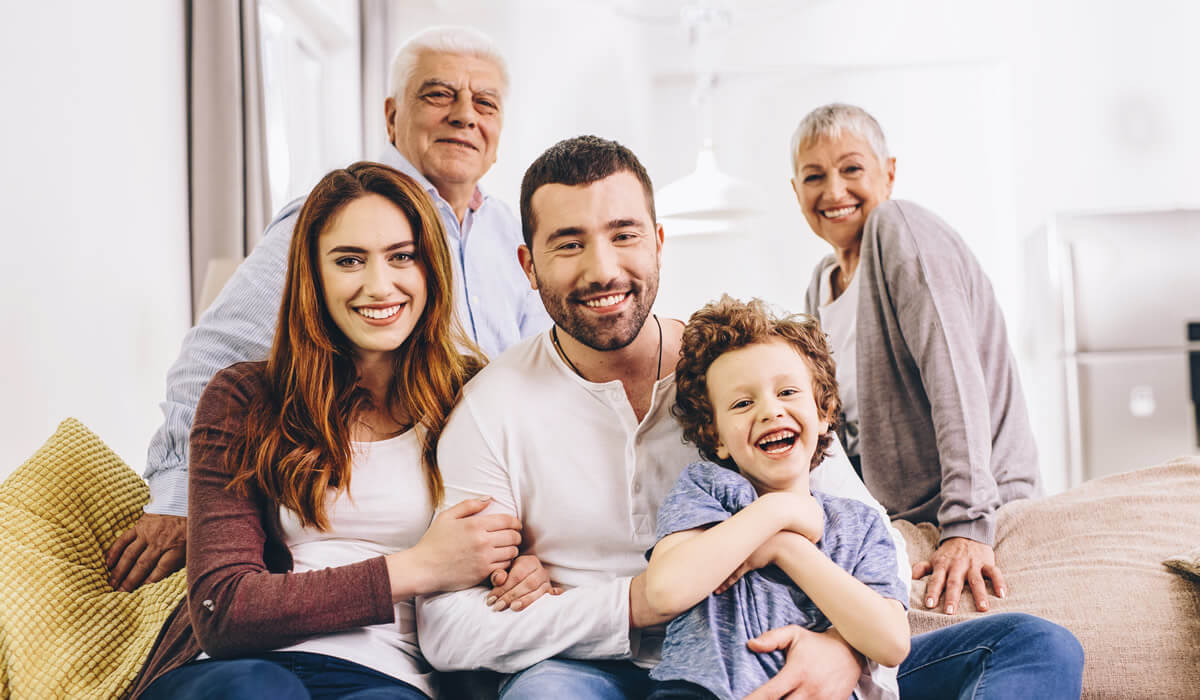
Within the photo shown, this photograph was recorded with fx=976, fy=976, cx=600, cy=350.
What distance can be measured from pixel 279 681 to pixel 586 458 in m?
0.53

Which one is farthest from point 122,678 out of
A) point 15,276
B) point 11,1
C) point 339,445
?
point 11,1

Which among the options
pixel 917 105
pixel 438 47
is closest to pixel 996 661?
pixel 438 47

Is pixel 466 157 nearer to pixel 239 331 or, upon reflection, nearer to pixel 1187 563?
pixel 239 331

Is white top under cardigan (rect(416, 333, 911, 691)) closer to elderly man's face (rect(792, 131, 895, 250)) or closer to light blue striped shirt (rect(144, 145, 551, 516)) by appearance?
light blue striped shirt (rect(144, 145, 551, 516))

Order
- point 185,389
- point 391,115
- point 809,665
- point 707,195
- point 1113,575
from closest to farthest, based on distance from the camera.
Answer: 1. point 809,665
2. point 1113,575
3. point 185,389
4. point 391,115
5. point 707,195

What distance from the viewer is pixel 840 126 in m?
2.21

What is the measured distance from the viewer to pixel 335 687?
52.5 inches

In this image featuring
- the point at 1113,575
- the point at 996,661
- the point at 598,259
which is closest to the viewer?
the point at 996,661

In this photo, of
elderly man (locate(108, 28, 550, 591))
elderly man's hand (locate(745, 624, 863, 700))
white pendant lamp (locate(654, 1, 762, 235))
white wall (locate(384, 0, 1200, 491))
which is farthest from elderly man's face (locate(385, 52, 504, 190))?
white wall (locate(384, 0, 1200, 491))

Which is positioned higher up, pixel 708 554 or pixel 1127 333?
pixel 1127 333

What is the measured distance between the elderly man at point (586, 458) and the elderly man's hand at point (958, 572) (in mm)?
139

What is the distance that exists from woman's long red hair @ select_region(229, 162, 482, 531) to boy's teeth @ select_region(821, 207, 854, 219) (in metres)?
1.01

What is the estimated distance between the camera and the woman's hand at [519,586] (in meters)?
1.38

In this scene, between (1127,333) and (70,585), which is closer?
(70,585)
